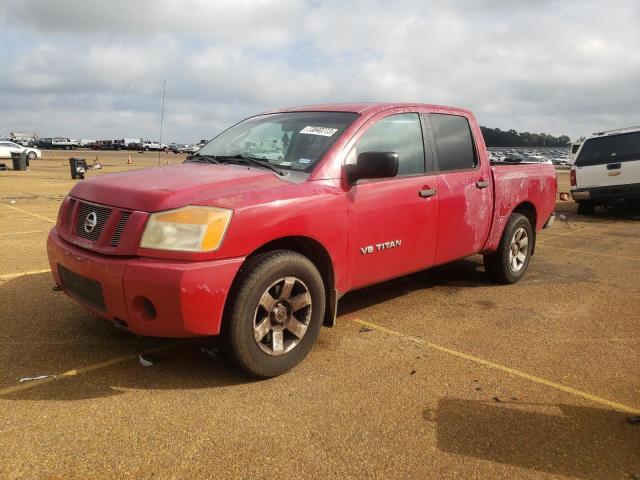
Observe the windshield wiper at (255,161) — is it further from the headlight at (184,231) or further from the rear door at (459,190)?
the rear door at (459,190)

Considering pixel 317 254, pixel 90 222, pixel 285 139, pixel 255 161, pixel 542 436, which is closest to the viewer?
pixel 542 436

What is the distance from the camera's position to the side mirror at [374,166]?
135 inches

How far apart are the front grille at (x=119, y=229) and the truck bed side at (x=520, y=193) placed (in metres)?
3.46

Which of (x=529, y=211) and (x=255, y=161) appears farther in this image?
(x=529, y=211)

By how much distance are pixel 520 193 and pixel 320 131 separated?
2647 mm

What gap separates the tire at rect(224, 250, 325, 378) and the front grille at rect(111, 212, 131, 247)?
733 mm

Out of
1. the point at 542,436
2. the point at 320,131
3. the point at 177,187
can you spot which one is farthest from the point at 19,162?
the point at 542,436

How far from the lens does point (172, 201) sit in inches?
115

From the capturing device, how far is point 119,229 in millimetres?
2979

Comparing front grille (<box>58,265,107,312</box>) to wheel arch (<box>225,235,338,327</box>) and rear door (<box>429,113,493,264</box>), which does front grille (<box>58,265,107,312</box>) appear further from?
rear door (<box>429,113,493,264</box>)

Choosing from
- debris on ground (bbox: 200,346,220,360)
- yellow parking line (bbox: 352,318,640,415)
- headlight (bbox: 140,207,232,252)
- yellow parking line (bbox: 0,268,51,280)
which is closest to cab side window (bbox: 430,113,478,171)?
yellow parking line (bbox: 352,318,640,415)

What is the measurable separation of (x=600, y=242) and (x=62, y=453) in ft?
27.9

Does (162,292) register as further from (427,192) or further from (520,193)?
(520,193)

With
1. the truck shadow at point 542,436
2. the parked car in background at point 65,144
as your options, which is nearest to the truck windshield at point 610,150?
the truck shadow at point 542,436
